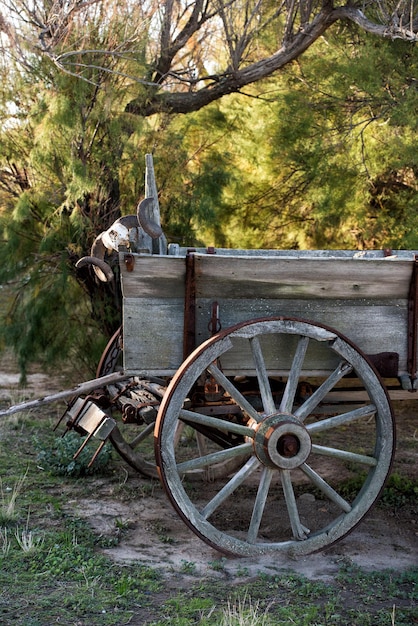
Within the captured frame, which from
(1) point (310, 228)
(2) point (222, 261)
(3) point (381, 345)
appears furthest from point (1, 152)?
(3) point (381, 345)

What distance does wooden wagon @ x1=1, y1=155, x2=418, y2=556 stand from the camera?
10.8ft

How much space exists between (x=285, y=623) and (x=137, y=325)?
1.44m

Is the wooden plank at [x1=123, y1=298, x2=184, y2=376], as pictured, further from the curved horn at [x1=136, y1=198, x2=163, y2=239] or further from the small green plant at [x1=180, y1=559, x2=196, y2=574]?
the small green plant at [x1=180, y1=559, x2=196, y2=574]

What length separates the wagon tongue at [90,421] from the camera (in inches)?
143

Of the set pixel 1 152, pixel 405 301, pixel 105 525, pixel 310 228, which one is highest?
pixel 1 152

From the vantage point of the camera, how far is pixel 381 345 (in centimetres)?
362

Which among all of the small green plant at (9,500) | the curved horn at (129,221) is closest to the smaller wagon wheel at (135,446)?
the small green plant at (9,500)

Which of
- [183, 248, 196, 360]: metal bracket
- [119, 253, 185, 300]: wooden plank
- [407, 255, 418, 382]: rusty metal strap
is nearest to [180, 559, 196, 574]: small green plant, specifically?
[183, 248, 196, 360]: metal bracket

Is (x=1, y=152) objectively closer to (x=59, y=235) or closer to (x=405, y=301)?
(x=59, y=235)

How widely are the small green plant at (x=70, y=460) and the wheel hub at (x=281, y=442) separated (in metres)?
1.57

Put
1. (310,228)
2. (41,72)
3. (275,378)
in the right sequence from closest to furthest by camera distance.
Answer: (275,378), (41,72), (310,228)

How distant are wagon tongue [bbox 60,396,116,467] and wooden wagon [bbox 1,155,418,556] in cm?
1

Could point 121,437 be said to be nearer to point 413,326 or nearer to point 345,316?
point 345,316

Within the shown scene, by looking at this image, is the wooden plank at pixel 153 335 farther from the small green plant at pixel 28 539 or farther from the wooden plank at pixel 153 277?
the small green plant at pixel 28 539
